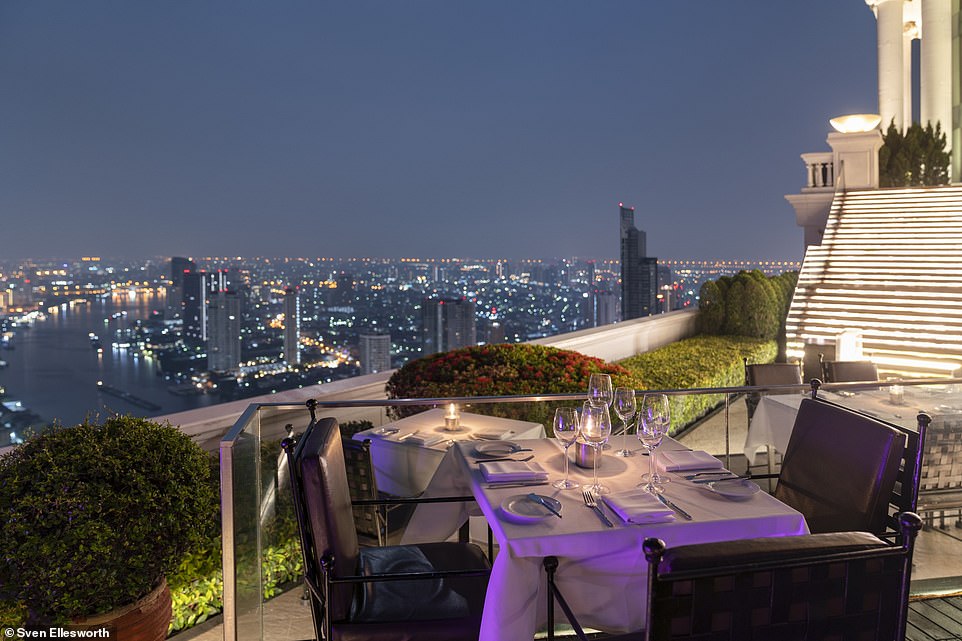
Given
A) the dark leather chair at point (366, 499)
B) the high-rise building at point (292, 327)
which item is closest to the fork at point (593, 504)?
the dark leather chair at point (366, 499)

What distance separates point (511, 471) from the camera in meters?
2.65

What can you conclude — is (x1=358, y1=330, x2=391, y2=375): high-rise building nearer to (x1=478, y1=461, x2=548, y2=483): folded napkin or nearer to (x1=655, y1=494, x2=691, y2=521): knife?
(x1=478, y1=461, x2=548, y2=483): folded napkin

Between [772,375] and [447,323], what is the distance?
38.6ft

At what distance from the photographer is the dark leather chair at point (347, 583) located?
213 cm

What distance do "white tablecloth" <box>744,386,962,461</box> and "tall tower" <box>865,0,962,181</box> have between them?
1956 cm

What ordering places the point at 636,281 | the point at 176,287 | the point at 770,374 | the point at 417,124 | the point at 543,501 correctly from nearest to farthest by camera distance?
the point at 543,501 → the point at 770,374 → the point at 176,287 → the point at 636,281 → the point at 417,124

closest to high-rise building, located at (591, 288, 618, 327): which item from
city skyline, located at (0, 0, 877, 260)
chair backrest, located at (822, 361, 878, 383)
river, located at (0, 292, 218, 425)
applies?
city skyline, located at (0, 0, 877, 260)

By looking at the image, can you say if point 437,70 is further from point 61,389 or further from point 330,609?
point 330,609

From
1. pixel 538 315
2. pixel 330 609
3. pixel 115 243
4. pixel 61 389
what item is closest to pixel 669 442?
pixel 330 609

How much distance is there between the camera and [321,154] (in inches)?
2557

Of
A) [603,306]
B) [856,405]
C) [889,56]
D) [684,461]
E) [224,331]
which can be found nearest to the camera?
[684,461]

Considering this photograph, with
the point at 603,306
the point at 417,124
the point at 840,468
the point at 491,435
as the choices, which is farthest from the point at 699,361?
the point at 417,124

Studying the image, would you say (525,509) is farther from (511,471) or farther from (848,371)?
(848,371)

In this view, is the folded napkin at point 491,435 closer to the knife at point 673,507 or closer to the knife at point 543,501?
the knife at point 543,501
